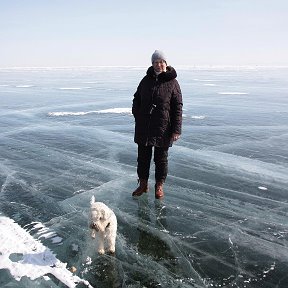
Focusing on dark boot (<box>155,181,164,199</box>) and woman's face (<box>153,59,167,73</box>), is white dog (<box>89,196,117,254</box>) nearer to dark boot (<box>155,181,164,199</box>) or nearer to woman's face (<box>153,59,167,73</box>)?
dark boot (<box>155,181,164,199</box>)

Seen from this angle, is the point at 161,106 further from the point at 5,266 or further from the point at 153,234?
the point at 5,266

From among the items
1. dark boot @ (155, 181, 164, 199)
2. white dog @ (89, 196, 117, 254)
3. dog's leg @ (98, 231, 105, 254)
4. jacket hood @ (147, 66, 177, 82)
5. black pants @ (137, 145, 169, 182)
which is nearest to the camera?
white dog @ (89, 196, 117, 254)

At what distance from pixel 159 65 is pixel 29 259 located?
2.89 meters

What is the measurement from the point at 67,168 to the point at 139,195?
2.05m

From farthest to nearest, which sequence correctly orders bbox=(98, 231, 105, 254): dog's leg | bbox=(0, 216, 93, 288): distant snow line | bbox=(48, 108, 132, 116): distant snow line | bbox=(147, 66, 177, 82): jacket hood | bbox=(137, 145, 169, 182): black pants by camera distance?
bbox=(48, 108, 132, 116): distant snow line, bbox=(137, 145, 169, 182): black pants, bbox=(147, 66, 177, 82): jacket hood, bbox=(98, 231, 105, 254): dog's leg, bbox=(0, 216, 93, 288): distant snow line

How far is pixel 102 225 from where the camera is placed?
11.6 ft

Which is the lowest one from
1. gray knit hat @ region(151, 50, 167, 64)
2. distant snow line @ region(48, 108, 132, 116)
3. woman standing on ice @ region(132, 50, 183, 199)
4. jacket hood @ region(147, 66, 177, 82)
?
distant snow line @ region(48, 108, 132, 116)

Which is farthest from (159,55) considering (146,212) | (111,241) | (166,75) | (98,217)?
(111,241)

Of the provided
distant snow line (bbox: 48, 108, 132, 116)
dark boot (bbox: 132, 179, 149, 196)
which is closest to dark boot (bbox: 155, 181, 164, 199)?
dark boot (bbox: 132, 179, 149, 196)

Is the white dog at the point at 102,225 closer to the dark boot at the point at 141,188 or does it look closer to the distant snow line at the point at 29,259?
the distant snow line at the point at 29,259

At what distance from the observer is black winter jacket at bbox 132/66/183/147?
493cm

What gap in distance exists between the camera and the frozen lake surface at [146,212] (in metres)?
3.48

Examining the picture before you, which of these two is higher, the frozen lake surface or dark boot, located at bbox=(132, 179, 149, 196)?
dark boot, located at bbox=(132, 179, 149, 196)

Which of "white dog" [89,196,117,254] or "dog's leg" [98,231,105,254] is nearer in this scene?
"white dog" [89,196,117,254]
